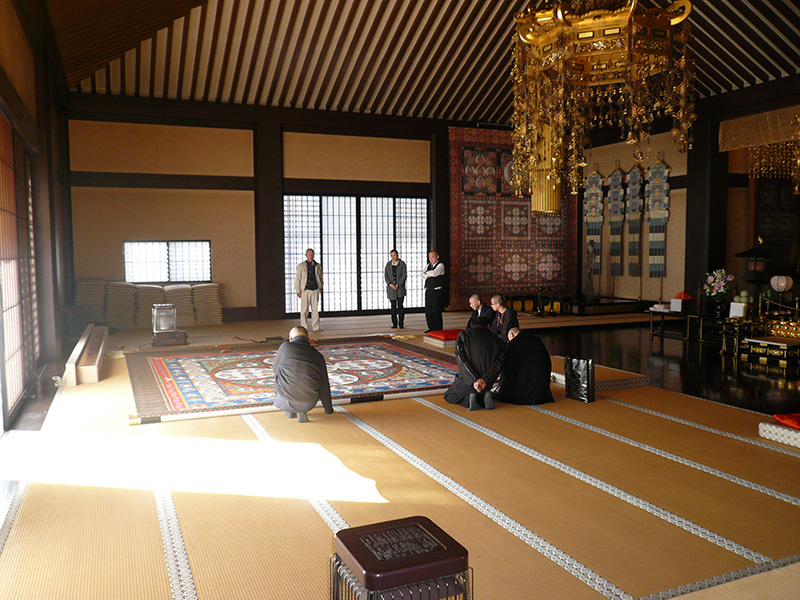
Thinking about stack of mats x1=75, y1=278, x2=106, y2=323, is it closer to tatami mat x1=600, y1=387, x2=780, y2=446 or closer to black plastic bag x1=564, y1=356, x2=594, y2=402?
black plastic bag x1=564, y1=356, x2=594, y2=402

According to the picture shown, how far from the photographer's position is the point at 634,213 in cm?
1309

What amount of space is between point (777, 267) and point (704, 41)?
14.9 feet

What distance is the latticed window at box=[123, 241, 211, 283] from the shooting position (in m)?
11.2

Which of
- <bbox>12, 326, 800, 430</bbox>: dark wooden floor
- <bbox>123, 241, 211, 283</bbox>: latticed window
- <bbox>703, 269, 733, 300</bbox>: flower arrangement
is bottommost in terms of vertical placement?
<bbox>12, 326, 800, 430</bbox>: dark wooden floor

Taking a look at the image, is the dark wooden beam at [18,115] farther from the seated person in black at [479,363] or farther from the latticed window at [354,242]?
the latticed window at [354,242]

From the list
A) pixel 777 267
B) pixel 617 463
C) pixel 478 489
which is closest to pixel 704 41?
pixel 777 267

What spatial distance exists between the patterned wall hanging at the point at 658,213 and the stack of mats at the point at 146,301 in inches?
356

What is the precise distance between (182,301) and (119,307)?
0.98 m

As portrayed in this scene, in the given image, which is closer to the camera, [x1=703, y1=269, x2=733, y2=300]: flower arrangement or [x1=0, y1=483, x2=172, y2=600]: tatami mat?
[x1=0, y1=483, x2=172, y2=600]: tatami mat

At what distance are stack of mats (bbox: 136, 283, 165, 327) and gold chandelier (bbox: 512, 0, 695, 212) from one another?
6.79 m

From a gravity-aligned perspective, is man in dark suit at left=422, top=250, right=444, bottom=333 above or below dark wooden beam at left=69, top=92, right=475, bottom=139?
below

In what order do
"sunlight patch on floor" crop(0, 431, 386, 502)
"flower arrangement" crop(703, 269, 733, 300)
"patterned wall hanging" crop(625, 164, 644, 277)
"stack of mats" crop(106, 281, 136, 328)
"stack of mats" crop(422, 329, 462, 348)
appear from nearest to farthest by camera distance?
"sunlight patch on floor" crop(0, 431, 386, 502) → "stack of mats" crop(422, 329, 462, 348) → "flower arrangement" crop(703, 269, 733, 300) → "stack of mats" crop(106, 281, 136, 328) → "patterned wall hanging" crop(625, 164, 644, 277)

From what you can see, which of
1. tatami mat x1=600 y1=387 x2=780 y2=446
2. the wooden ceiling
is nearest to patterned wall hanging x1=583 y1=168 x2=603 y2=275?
the wooden ceiling

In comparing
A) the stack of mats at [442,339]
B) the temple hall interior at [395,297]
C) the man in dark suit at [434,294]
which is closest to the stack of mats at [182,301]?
the temple hall interior at [395,297]
